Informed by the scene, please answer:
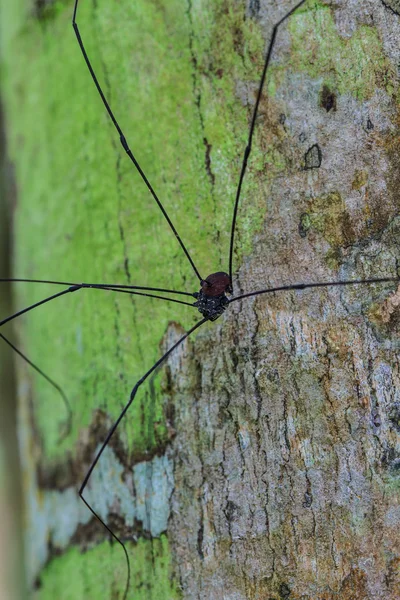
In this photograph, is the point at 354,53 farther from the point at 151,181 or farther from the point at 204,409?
the point at 204,409

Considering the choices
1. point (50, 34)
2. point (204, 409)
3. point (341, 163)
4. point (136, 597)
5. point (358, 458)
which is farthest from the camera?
point (50, 34)

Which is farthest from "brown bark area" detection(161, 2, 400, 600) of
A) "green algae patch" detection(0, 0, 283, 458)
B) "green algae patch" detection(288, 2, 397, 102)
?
"green algae patch" detection(0, 0, 283, 458)

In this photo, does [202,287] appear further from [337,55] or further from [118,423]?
[337,55]

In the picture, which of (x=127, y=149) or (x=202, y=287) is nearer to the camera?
(x=202, y=287)

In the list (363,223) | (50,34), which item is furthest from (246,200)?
(50,34)

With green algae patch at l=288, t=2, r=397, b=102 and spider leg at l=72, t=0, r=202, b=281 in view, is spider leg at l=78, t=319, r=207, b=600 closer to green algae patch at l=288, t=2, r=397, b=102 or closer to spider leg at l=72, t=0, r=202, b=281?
spider leg at l=72, t=0, r=202, b=281

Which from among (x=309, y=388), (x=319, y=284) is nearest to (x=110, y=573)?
(x=309, y=388)
